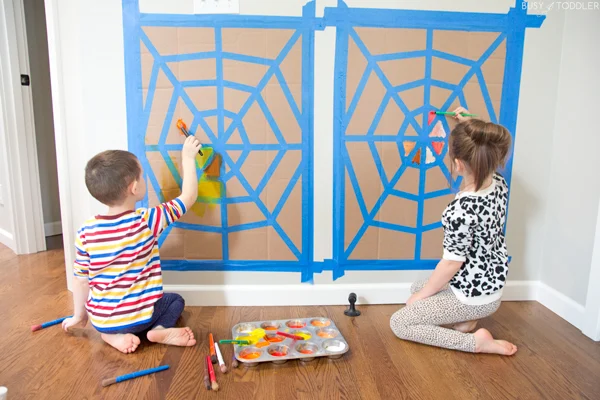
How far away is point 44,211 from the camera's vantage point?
2918 millimetres

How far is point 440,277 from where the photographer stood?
1526 millimetres

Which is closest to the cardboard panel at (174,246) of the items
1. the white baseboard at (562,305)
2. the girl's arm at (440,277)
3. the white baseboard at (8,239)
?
the girl's arm at (440,277)

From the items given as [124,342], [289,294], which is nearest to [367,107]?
[289,294]

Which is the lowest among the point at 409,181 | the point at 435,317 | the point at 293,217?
the point at 435,317

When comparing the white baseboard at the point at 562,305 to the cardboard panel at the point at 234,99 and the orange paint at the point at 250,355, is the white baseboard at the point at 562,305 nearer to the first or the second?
the orange paint at the point at 250,355

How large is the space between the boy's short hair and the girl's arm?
1.08 metres

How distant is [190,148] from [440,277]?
3.37ft

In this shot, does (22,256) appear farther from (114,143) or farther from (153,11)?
(153,11)

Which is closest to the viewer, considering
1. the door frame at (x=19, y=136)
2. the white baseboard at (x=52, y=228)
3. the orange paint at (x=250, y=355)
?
the orange paint at (x=250, y=355)

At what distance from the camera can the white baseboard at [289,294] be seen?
6.03 ft

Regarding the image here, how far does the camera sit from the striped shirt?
1.46 meters

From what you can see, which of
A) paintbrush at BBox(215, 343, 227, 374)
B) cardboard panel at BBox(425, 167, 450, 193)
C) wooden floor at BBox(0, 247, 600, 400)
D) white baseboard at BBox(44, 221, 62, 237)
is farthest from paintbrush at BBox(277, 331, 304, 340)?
white baseboard at BBox(44, 221, 62, 237)

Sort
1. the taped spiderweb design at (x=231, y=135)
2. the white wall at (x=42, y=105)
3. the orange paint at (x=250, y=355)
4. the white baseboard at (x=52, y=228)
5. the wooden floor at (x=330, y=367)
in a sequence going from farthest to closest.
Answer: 1. the white baseboard at (x=52, y=228)
2. the white wall at (x=42, y=105)
3. the taped spiderweb design at (x=231, y=135)
4. the orange paint at (x=250, y=355)
5. the wooden floor at (x=330, y=367)

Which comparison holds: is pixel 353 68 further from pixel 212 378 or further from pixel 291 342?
pixel 212 378
